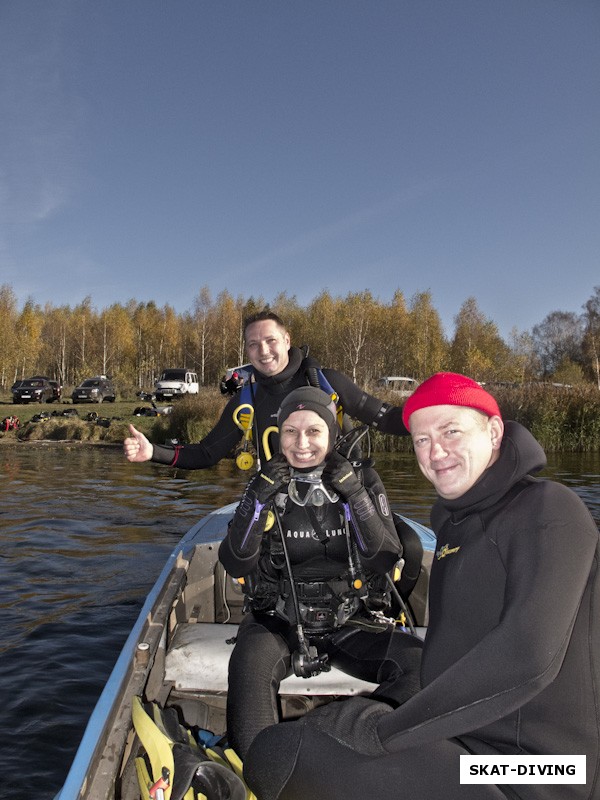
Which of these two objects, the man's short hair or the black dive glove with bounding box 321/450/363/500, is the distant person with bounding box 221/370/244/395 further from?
the black dive glove with bounding box 321/450/363/500

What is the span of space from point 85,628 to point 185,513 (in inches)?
256

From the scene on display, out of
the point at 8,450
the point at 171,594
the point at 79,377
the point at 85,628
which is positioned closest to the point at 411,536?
the point at 171,594

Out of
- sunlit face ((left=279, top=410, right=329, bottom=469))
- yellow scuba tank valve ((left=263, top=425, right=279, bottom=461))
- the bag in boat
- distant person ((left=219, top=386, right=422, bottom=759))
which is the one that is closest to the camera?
the bag in boat

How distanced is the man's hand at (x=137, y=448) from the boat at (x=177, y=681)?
0.82 meters

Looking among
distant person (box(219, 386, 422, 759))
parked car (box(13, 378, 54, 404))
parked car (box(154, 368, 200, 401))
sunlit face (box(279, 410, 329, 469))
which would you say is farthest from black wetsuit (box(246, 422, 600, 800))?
parked car (box(13, 378, 54, 404))

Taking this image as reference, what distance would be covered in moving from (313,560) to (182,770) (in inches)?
53.7

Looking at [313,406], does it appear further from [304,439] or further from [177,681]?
[177,681]

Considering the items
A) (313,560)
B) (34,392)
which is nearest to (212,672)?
(313,560)

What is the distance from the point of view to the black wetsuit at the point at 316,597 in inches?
120

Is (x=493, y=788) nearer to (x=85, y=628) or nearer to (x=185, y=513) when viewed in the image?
(x=85, y=628)

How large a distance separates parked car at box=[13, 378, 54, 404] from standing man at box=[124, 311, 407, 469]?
37.0 meters

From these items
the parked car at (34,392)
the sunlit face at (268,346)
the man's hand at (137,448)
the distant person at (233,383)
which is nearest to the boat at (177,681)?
the man's hand at (137,448)

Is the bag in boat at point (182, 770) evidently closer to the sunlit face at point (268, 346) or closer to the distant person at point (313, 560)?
the distant person at point (313, 560)

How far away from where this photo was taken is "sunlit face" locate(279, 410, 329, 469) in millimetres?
3461
